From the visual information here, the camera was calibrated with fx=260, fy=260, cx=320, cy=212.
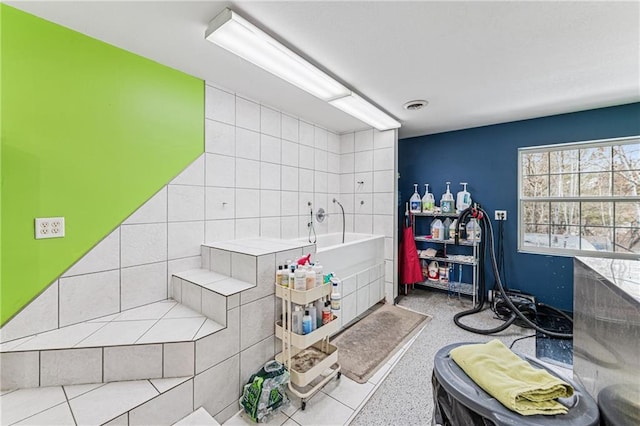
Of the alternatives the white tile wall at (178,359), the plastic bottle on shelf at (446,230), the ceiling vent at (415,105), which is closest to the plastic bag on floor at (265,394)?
the white tile wall at (178,359)

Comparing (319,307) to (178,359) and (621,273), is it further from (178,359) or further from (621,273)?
(621,273)

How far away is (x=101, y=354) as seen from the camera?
139cm

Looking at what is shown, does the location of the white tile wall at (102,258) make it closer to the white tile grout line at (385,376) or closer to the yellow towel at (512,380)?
the white tile grout line at (385,376)

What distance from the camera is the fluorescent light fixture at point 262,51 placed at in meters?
1.45

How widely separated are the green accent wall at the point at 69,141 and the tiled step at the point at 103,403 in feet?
1.58

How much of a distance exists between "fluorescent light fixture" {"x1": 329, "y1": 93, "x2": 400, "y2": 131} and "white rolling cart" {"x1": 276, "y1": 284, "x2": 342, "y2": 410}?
5.61 feet

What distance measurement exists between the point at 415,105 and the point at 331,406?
2833 millimetres

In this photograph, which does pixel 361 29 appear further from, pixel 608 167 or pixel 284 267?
pixel 608 167

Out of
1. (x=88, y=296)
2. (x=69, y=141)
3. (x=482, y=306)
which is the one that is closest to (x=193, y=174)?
(x=69, y=141)

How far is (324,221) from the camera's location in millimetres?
3582

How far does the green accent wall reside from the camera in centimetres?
142

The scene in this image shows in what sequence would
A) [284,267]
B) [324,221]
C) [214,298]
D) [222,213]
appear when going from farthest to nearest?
[324,221] → [222,213] → [284,267] → [214,298]

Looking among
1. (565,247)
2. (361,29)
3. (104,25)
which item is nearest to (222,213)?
(104,25)

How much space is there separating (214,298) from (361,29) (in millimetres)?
1929
